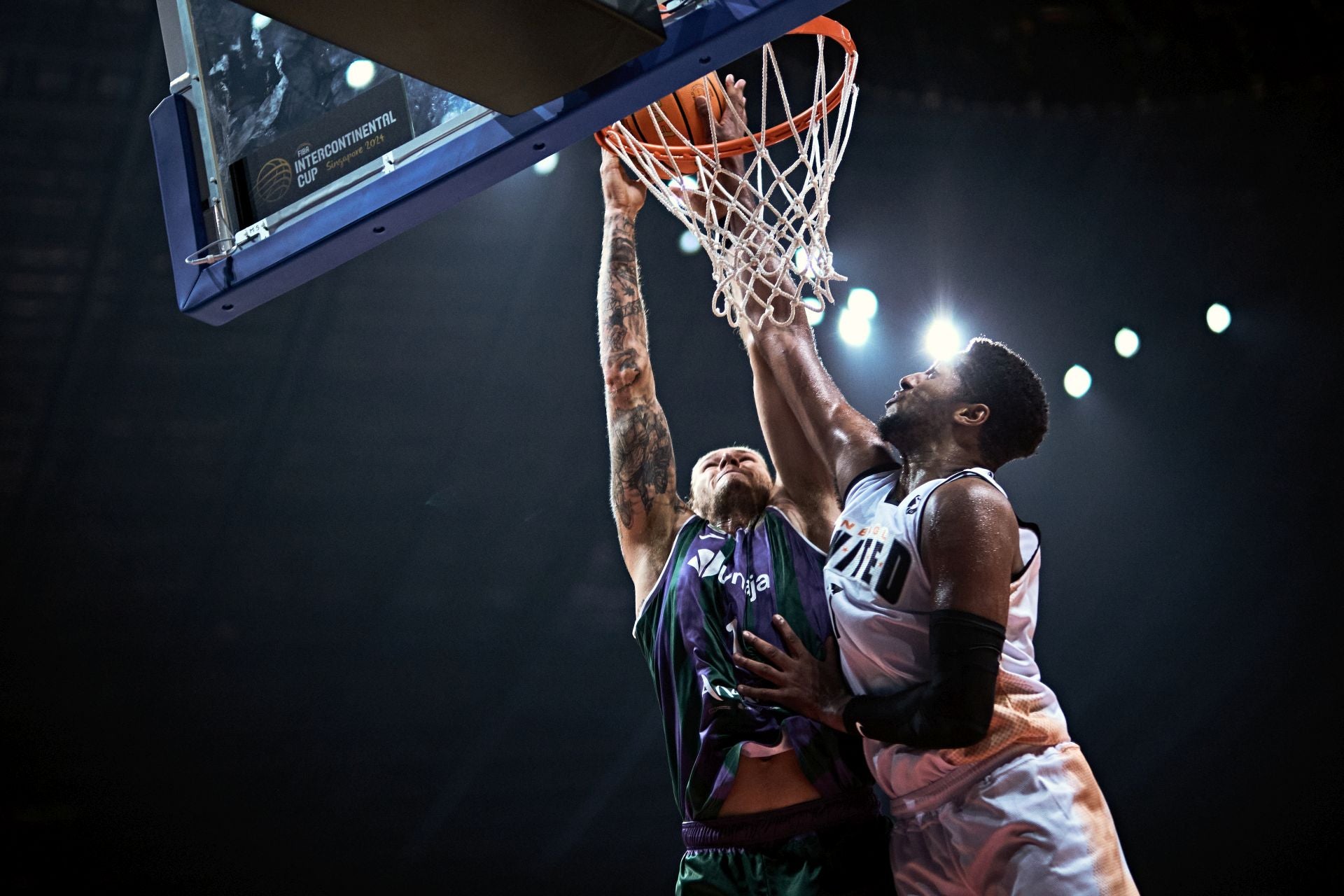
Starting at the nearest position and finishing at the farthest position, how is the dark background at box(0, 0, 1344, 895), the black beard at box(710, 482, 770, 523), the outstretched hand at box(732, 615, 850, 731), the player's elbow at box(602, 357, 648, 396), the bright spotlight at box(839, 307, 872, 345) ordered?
the outstretched hand at box(732, 615, 850, 731), the black beard at box(710, 482, 770, 523), the player's elbow at box(602, 357, 648, 396), the dark background at box(0, 0, 1344, 895), the bright spotlight at box(839, 307, 872, 345)

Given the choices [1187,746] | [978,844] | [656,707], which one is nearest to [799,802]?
[978,844]

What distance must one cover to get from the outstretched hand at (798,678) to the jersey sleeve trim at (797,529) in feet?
0.98

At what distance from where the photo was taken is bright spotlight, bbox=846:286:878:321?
532 centimetres

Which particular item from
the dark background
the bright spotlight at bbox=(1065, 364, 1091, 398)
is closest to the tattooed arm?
the dark background

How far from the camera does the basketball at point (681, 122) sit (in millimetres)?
2770

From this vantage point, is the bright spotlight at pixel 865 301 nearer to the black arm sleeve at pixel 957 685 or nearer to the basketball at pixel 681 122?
the basketball at pixel 681 122

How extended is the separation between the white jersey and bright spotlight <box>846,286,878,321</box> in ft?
9.55

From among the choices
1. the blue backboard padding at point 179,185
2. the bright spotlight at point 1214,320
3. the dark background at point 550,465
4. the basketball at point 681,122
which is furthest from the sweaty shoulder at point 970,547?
the bright spotlight at point 1214,320

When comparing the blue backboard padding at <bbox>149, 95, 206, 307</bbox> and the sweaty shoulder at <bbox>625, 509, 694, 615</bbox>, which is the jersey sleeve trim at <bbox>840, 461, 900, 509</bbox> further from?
the blue backboard padding at <bbox>149, 95, 206, 307</bbox>

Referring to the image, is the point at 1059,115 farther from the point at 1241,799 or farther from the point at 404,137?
the point at 404,137

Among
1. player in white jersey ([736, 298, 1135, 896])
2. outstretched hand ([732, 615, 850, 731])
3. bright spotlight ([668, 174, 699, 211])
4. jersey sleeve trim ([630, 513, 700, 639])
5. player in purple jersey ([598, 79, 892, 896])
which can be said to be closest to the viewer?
player in white jersey ([736, 298, 1135, 896])

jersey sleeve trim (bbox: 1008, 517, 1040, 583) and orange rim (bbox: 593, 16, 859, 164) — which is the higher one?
orange rim (bbox: 593, 16, 859, 164)

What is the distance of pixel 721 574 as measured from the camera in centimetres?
284

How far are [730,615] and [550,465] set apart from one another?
2.52 metres
